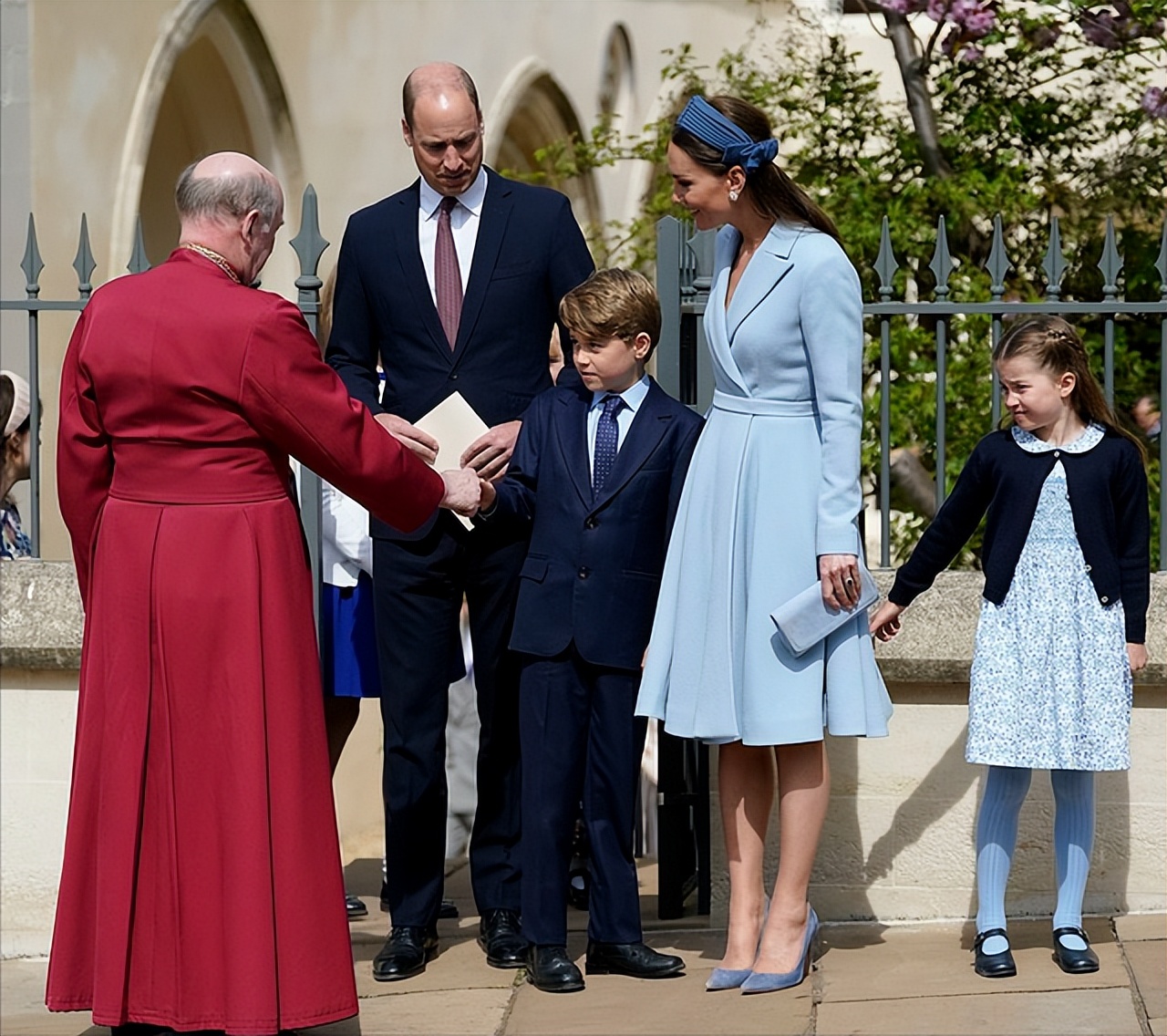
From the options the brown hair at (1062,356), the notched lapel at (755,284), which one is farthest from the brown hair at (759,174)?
the brown hair at (1062,356)

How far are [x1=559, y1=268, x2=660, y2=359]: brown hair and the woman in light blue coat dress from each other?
153 millimetres

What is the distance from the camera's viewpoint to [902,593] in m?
4.52

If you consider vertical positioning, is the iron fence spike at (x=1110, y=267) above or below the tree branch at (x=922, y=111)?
below

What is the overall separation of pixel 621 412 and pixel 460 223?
2.00 ft

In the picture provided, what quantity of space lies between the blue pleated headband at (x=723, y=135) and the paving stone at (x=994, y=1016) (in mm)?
1810

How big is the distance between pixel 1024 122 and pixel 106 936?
208 inches

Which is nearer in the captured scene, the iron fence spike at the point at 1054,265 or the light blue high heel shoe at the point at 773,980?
the light blue high heel shoe at the point at 773,980

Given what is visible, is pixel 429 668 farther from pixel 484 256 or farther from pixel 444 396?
pixel 484 256

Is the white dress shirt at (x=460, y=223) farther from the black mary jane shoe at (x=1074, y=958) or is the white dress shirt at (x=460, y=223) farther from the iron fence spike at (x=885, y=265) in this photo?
the black mary jane shoe at (x=1074, y=958)

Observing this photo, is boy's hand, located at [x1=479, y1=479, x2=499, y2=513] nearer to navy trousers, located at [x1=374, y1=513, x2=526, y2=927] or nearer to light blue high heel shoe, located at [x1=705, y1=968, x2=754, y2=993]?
navy trousers, located at [x1=374, y1=513, x2=526, y2=927]

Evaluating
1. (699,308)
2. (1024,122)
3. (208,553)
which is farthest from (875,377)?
(208,553)

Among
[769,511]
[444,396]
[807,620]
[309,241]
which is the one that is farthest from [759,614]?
[309,241]

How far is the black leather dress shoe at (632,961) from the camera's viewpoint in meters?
4.45

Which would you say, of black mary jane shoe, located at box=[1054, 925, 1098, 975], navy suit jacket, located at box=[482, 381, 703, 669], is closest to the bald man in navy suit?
navy suit jacket, located at box=[482, 381, 703, 669]
